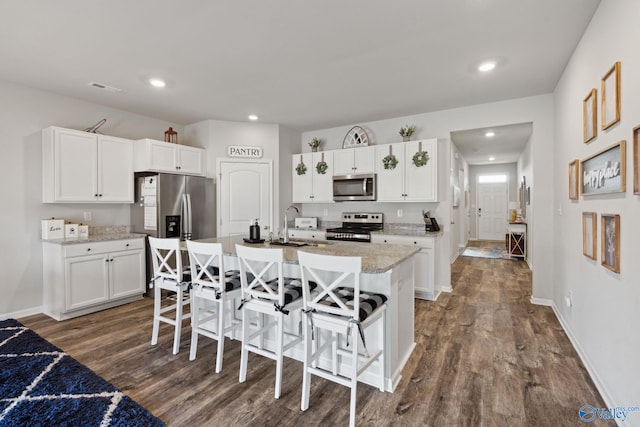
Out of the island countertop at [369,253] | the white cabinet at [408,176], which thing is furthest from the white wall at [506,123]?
the island countertop at [369,253]

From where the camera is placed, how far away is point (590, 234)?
2.30 meters

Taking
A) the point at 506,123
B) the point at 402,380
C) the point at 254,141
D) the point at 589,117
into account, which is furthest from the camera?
the point at 254,141

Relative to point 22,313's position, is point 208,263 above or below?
above

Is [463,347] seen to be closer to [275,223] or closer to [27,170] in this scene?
[275,223]

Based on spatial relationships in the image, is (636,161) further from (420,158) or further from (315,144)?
(315,144)

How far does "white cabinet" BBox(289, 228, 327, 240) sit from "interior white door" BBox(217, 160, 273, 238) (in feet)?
1.33

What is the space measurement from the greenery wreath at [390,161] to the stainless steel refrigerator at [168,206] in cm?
277

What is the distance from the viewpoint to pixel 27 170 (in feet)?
11.7

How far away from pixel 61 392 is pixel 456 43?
395 cm

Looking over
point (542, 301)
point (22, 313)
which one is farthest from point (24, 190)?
point (542, 301)

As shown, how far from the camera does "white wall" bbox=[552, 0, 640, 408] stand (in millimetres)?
1646

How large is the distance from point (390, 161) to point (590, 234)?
2.63 meters

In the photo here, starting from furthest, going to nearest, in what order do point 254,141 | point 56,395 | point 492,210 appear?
point 492,210, point 254,141, point 56,395

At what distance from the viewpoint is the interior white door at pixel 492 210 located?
32.1 feet
